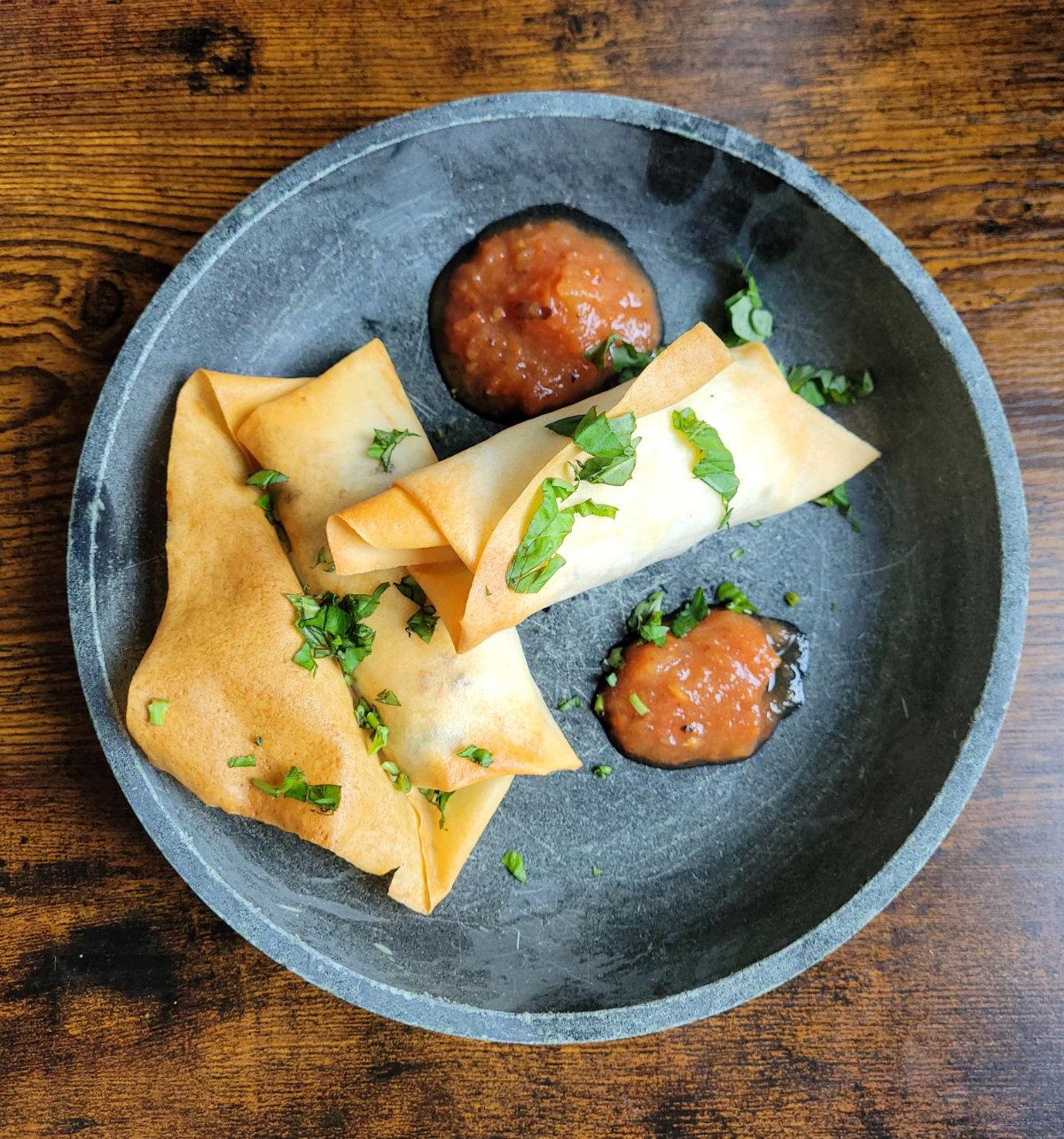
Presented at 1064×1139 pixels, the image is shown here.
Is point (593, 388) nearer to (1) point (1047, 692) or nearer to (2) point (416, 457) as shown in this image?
(2) point (416, 457)

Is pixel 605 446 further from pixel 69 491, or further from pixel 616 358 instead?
pixel 69 491

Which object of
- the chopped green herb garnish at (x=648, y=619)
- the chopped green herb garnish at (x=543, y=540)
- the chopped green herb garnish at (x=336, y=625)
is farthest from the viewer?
the chopped green herb garnish at (x=648, y=619)

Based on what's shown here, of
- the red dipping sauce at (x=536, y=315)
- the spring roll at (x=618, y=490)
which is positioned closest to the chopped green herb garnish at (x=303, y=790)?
the spring roll at (x=618, y=490)

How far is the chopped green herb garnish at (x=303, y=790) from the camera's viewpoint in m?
1.47

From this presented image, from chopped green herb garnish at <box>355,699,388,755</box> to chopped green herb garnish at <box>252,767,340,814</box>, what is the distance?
0.34 ft

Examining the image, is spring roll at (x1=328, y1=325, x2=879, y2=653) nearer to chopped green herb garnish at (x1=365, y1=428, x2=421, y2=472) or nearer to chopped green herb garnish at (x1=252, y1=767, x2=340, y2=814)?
chopped green herb garnish at (x1=365, y1=428, x2=421, y2=472)

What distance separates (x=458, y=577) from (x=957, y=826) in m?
1.09

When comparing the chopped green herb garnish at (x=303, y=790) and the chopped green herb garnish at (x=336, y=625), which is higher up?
the chopped green herb garnish at (x=336, y=625)

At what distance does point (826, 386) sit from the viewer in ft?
5.61

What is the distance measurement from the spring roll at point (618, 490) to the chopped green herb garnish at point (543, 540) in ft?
0.03

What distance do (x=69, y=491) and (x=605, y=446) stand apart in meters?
1.03

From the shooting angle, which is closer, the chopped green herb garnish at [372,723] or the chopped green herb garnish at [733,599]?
the chopped green herb garnish at [372,723]

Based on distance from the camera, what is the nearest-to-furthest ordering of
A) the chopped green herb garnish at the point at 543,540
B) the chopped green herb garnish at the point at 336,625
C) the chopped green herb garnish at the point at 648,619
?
1. the chopped green herb garnish at the point at 543,540
2. the chopped green herb garnish at the point at 336,625
3. the chopped green herb garnish at the point at 648,619

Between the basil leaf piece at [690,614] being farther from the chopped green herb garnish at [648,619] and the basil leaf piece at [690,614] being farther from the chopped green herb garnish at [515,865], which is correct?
the chopped green herb garnish at [515,865]
